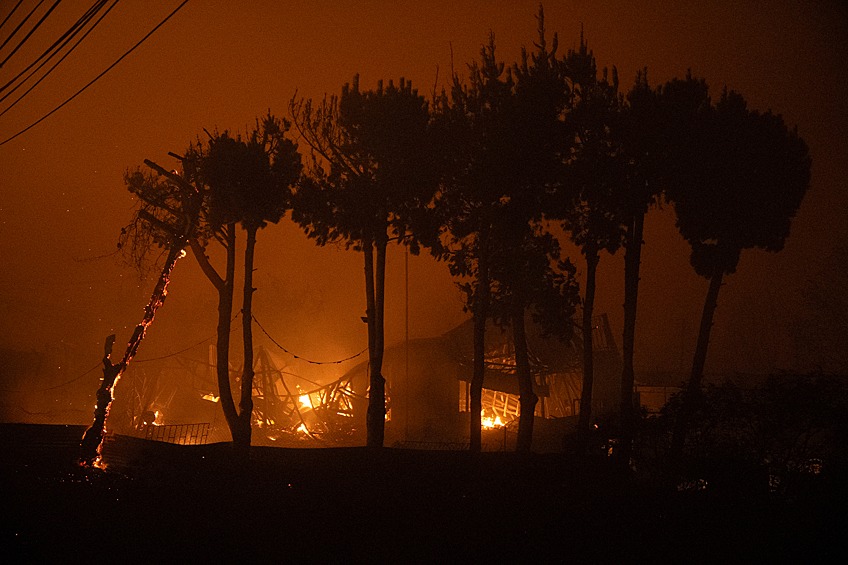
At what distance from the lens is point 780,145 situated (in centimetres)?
1823

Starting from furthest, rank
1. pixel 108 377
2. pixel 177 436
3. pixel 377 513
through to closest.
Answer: pixel 177 436 < pixel 108 377 < pixel 377 513

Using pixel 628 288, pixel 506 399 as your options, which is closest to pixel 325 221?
pixel 628 288

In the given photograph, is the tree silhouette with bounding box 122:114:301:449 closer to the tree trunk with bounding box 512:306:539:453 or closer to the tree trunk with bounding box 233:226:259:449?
the tree trunk with bounding box 233:226:259:449

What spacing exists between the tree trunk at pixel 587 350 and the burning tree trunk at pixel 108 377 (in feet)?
41.9

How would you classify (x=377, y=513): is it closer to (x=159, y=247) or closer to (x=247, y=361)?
(x=247, y=361)

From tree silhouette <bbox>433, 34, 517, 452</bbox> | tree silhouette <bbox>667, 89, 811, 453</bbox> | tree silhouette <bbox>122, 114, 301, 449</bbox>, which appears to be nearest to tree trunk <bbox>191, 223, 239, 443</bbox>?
tree silhouette <bbox>122, 114, 301, 449</bbox>

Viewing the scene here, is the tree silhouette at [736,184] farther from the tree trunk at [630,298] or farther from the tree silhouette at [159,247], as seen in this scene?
the tree silhouette at [159,247]

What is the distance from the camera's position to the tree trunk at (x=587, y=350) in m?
19.0

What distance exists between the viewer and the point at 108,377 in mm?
16734

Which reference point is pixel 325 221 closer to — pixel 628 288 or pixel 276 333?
pixel 628 288

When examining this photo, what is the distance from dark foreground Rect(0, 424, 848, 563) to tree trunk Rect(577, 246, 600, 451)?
3.06 m

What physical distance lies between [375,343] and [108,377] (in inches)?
298

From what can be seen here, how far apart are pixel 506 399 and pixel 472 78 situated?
20.2m

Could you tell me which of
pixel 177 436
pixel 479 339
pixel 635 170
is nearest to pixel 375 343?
pixel 479 339
